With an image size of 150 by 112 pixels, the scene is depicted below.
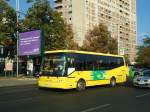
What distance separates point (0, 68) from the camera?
5259 cm

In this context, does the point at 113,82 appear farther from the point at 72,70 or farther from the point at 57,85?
the point at 57,85

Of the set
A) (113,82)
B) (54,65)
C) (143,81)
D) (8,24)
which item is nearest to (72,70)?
(54,65)

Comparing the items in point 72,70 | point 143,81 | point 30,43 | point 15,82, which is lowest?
point 15,82

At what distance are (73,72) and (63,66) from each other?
90 cm

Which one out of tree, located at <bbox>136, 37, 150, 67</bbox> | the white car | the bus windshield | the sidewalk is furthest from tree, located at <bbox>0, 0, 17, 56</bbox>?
tree, located at <bbox>136, 37, 150, 67</bbox>

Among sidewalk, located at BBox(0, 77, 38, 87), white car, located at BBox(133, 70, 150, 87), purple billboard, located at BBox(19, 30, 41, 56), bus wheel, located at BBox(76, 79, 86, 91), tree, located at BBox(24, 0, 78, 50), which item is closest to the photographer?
bus wheel, located at BBox(76, 79, 86, 91)

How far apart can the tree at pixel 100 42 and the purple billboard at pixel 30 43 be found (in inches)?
1044

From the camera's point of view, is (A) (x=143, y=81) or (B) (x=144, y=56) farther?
(B) (x=144, y=56)

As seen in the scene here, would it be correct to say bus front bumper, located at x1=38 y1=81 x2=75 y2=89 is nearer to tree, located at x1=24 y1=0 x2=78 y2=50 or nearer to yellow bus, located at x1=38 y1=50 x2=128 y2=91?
yellow bus, located at x1=38 y1=50 x2=128 y2=91

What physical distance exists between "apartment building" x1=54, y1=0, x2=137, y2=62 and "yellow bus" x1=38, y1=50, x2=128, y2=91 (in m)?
81.4

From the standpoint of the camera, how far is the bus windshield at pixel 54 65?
21.8 metres

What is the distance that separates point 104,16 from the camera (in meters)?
138

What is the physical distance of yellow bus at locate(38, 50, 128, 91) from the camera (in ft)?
71.5

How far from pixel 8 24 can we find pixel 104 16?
94459 mm
